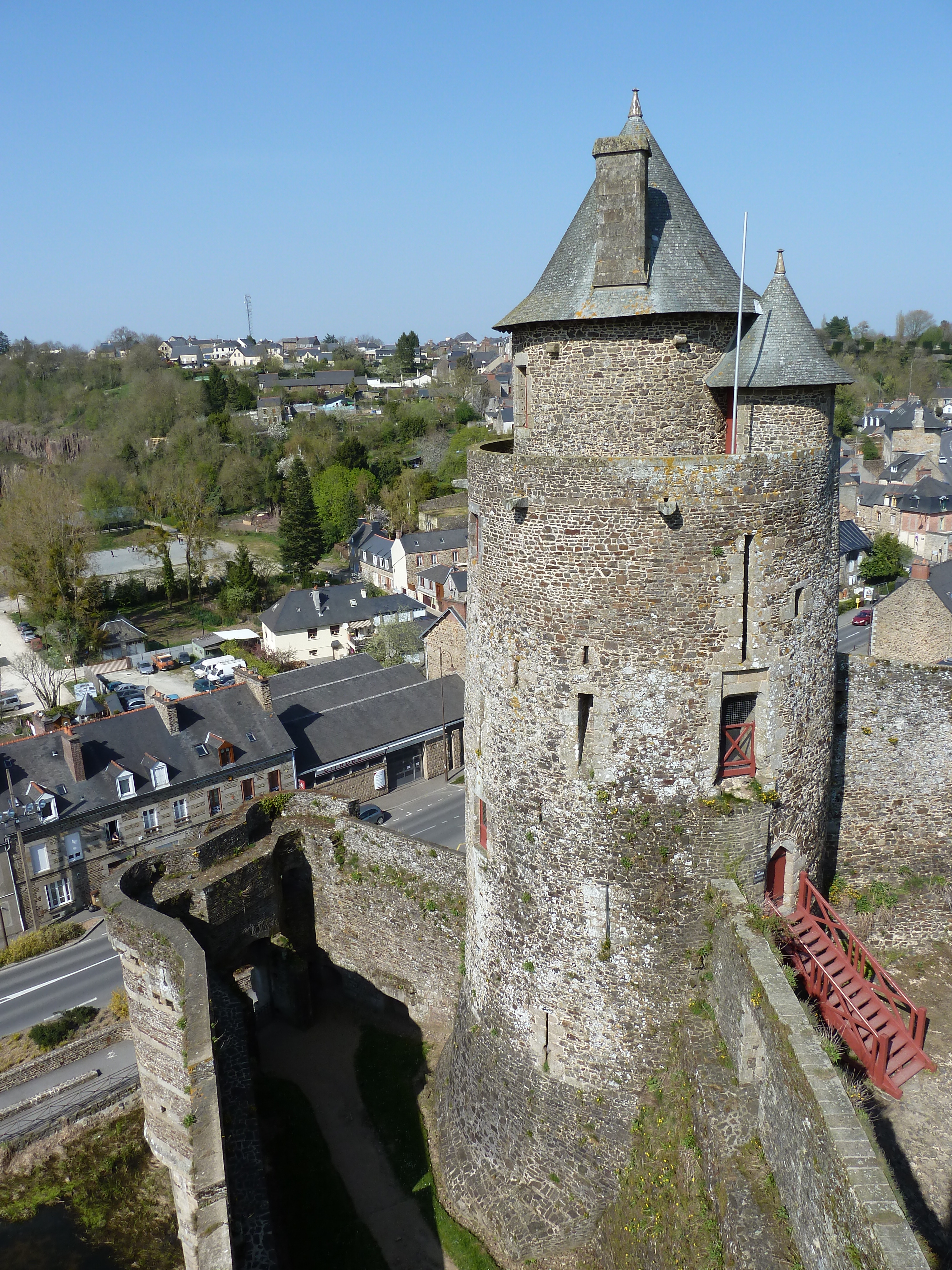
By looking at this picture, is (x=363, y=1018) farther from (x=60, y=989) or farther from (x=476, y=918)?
(x=60, y=989)

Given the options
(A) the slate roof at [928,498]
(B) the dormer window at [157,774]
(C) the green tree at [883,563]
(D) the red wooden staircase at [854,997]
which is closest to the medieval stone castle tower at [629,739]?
(D) the red wooden staircase at [854,997]

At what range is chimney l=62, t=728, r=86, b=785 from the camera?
30047 millimetres

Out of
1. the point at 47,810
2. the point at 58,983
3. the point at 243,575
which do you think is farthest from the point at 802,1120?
the point at 243,575

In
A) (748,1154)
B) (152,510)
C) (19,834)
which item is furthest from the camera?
(152,510)

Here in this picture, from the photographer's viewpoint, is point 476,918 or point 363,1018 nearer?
point 476,918

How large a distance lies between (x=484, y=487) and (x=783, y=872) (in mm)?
6929

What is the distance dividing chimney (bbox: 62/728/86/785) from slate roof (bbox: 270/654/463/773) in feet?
26.4

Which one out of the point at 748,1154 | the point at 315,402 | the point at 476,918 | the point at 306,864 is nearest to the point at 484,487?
the point at 476,918

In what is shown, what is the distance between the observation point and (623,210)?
10875 mm

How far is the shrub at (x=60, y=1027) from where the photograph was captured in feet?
72.7

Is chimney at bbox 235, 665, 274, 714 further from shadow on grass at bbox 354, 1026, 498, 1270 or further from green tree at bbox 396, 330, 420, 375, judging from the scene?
green tree at bbox 396, 330, 420, 375

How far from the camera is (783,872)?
12.6 meters

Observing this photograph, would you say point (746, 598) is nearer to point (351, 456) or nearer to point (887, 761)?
point (887, 761)

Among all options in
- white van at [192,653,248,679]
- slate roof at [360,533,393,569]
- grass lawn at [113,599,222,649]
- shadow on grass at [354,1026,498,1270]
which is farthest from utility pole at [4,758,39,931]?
slate roof at [360,533,393,569]
